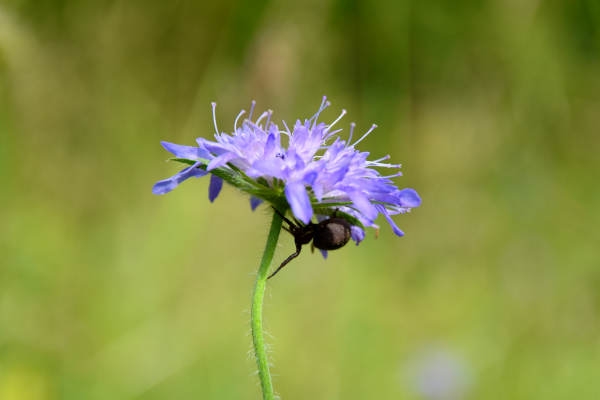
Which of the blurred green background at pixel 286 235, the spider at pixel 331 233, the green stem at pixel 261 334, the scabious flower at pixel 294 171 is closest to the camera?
the green stem at pixel 261 334

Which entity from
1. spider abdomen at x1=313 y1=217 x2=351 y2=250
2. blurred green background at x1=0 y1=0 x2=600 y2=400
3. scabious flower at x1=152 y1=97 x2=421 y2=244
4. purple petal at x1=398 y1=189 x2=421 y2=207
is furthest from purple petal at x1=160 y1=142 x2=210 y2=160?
blurred green background at x1=0 y1=0 x2=600 y2=400

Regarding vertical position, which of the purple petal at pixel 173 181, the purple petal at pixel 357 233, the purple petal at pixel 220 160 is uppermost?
the purple petal at pixel 173 181

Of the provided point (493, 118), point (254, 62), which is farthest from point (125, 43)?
point (493, 118)

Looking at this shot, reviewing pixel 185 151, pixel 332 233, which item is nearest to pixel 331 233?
pixel 332 233

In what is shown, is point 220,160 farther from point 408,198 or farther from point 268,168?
point 408,198

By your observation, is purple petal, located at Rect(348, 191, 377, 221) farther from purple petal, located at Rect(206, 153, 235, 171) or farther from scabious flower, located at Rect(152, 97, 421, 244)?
purple petal, located at Rect(206, 153, 235, 171)

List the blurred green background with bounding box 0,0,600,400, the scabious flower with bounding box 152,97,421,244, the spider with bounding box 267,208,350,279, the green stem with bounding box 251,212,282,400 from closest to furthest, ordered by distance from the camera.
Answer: the green stem with bounding box 251,212,282,400 < the scabious flower with bounding box 152,97,421,244 < the spider with bounding box 267,208,350,279 < the blurred green background with bounding box 0,0,600,400

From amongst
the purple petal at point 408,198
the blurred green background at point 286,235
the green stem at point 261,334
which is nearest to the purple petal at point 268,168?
the green stem at point 261,334

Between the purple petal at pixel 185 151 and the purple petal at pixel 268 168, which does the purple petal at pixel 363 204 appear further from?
the purple petal at pixel 185 151
